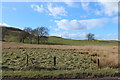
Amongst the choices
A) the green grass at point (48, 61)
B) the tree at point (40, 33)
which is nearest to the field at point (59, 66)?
the green grass at point (48, 61)

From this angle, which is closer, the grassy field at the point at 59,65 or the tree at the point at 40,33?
the grassy field at the point at 59,65

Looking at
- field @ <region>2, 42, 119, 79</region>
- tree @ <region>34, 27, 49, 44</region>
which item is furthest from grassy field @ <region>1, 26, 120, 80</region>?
tree @ <region>34, 27, 49, 44</region>

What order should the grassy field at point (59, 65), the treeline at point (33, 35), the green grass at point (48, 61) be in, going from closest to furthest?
the grassy field at point (59, 65), the green grass at point (48, 61), the treeline at point (33, 35)

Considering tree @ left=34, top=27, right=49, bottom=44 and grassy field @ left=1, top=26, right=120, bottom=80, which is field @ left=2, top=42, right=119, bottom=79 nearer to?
grassy field @ left=1, top=26, right=120, bottom=80

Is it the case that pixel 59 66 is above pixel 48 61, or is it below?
above

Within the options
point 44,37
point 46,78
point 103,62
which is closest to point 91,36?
point 44,37

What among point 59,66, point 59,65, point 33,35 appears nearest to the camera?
point 59,66

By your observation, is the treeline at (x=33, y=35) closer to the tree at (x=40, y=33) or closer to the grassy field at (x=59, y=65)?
the tree at (x=40, y=33)

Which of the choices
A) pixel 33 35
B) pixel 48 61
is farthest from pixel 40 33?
pixel 48 61

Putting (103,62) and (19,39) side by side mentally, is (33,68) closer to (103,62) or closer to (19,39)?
(103,62)

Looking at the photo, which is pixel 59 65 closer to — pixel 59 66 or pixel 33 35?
pixel 59 66

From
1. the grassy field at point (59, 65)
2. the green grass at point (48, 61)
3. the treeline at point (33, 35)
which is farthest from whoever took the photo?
the treeline at point (33, 35)

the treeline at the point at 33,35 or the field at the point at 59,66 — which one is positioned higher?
the treeline at the point at 33,35

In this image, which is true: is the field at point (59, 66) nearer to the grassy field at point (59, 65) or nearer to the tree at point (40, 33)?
the grassy field at point (59, 65)
